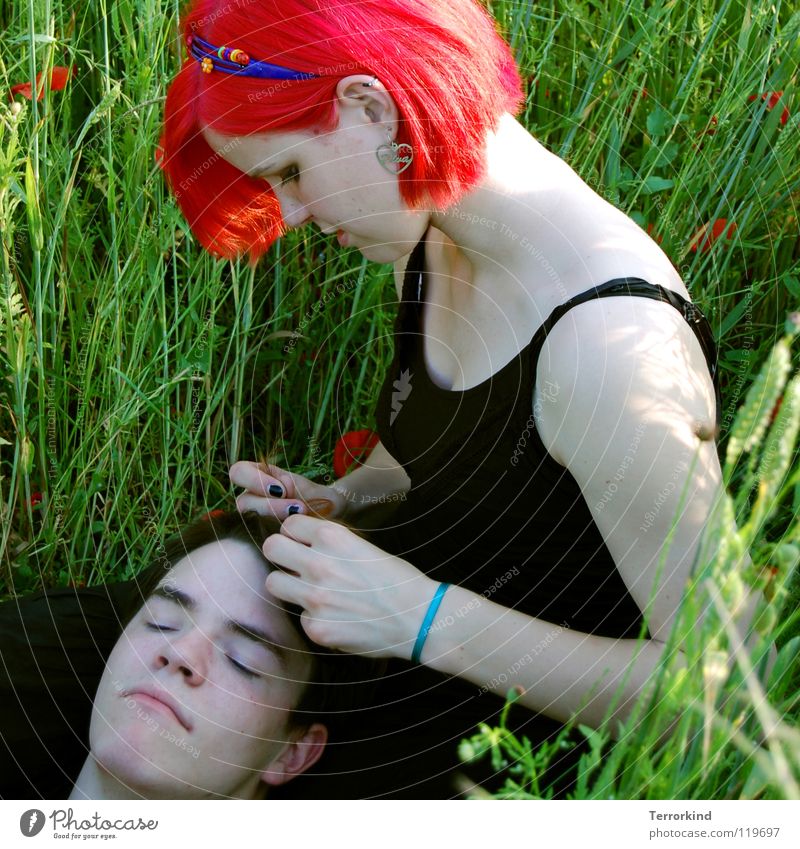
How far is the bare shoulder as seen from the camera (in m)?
0.83

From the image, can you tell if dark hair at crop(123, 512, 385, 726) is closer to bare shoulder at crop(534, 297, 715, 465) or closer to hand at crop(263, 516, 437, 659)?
hand at crop(263, 516, 437, 659)

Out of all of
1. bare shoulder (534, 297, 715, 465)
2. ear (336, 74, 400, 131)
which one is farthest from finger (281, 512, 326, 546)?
ear (336, 74, 400, 131)

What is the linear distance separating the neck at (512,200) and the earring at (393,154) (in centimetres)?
9

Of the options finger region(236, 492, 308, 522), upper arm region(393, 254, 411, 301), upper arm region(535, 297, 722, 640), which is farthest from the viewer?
upper arm region(393, 254, 411, 301)

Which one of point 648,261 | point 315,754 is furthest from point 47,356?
point 648,261

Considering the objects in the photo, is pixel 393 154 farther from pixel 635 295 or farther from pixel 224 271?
pixel 224 271

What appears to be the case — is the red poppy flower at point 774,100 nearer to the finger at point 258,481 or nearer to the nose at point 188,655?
the finger at point 258,481

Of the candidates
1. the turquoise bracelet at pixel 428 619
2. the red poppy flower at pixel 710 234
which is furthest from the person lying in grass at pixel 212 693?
the red poppy flower at pixel 710 234

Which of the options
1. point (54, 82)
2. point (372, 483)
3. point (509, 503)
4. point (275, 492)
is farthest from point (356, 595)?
point (54, 82)

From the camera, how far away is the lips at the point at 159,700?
960 mm

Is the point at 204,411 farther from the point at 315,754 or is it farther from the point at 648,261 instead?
the point at 648,261
